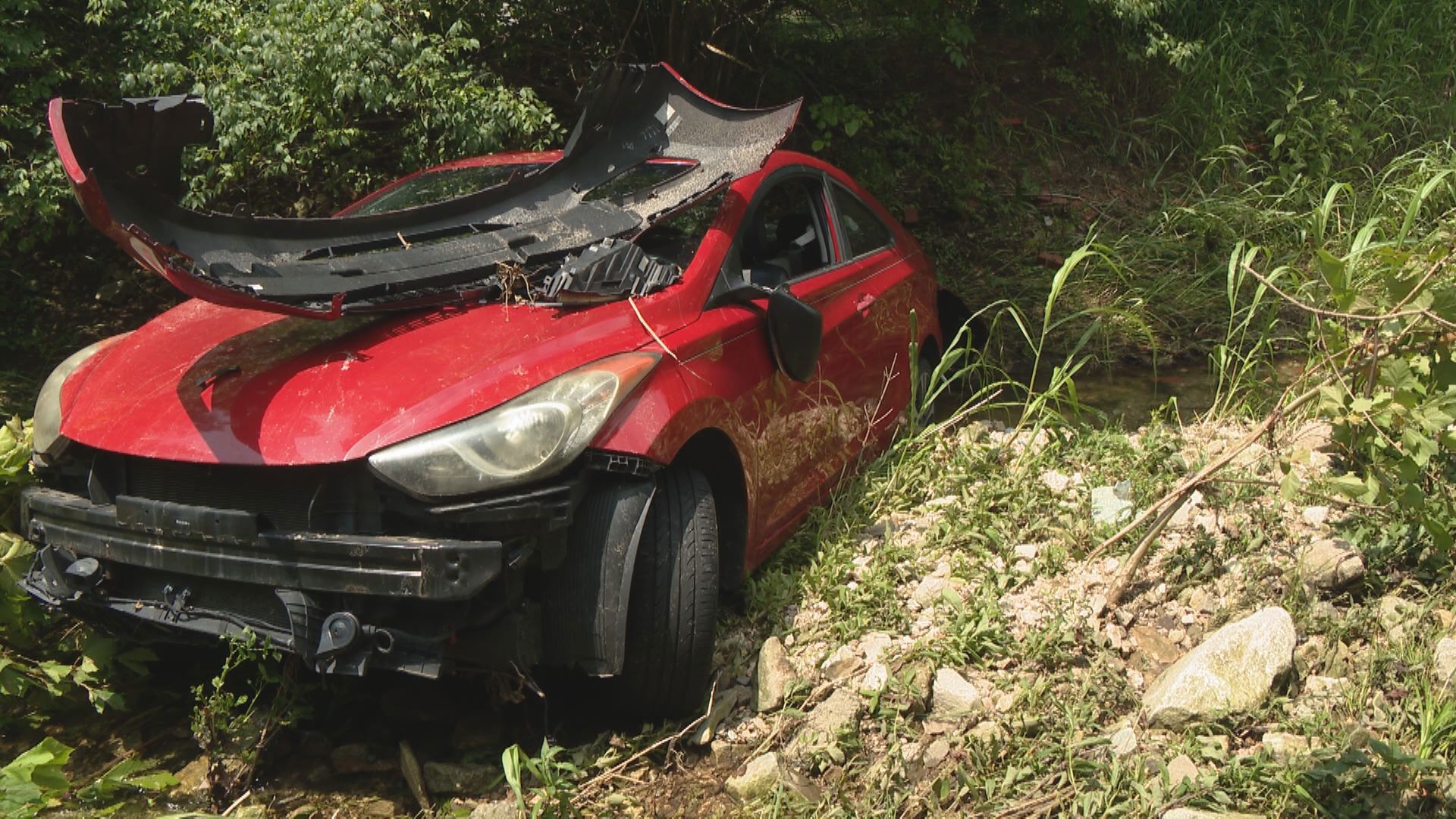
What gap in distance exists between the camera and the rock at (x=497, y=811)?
127 inches

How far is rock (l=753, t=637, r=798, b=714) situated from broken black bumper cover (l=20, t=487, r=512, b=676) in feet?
2.82

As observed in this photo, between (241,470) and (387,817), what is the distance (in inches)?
38.4

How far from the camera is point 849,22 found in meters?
8.06

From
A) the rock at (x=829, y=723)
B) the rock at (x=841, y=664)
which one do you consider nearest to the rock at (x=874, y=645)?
the rock at (x=841, y=664)

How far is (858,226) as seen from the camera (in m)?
5.07

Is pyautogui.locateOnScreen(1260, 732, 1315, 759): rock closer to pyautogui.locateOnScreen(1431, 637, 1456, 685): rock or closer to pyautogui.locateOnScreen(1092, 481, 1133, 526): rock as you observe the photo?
pyautogui.locateOnScreen(1431, 637, 1456, 685): rock

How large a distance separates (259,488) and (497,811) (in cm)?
99

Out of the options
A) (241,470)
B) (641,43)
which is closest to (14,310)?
(641,43)

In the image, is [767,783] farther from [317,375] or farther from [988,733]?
[317,375]

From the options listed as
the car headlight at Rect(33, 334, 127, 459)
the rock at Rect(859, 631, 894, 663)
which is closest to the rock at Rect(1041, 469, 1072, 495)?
the rock at Rect(859, 631, 894, 663)

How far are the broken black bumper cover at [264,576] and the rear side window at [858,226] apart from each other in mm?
2346

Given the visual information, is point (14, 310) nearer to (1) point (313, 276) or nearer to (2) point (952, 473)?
(1) point (313, 276)

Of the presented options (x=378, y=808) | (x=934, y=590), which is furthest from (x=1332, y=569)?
(x=378, y=808)

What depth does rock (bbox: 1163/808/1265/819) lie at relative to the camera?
3016 millimetres
